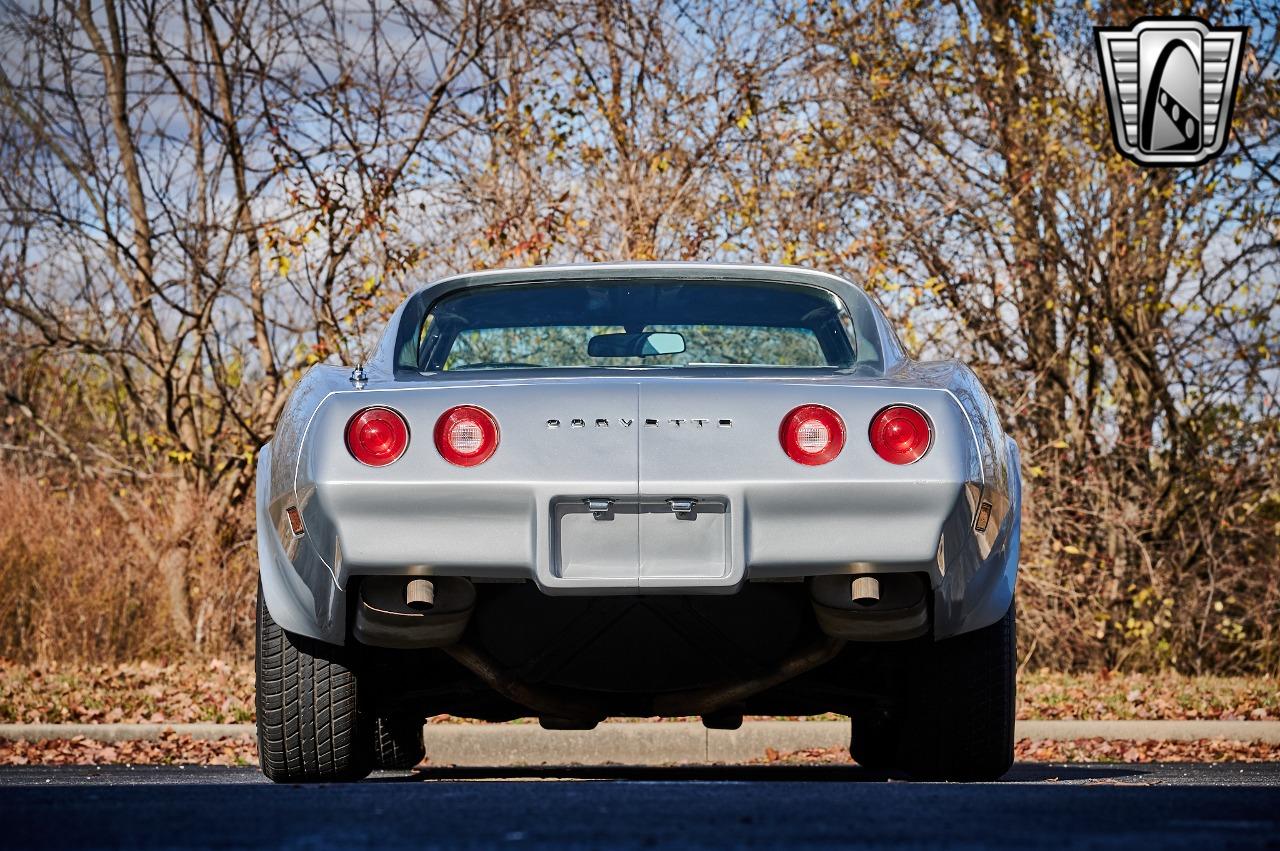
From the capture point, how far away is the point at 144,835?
3.04 metres

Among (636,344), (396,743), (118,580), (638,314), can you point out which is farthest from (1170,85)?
(396,743)

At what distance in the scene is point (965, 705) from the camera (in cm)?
461

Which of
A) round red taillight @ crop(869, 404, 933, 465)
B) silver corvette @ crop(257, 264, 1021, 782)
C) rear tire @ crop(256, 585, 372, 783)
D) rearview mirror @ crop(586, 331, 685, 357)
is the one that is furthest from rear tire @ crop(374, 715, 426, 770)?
round red taillight @ crop(869, 404, 933, 465)

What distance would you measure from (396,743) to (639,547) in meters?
2.24

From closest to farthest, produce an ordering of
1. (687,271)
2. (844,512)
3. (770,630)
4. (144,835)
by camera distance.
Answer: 1. (144,835)
2. (844,512)
3. (770,630)
4. (687,271)

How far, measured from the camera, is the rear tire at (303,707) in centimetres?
455

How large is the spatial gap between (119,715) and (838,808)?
20.5ft

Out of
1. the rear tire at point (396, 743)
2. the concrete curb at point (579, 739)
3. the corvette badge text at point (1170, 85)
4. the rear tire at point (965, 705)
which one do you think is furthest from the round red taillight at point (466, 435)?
the corvette badge text at point (1170, 85)

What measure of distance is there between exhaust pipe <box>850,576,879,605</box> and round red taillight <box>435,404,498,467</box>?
978 millimetres

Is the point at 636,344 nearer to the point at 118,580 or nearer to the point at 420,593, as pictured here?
the point at 420,593

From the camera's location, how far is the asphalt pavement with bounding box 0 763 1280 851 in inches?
116

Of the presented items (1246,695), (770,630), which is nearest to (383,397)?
(770,630)

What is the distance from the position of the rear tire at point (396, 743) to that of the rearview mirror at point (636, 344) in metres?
1.57

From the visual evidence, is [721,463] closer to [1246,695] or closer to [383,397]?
[383,397]
